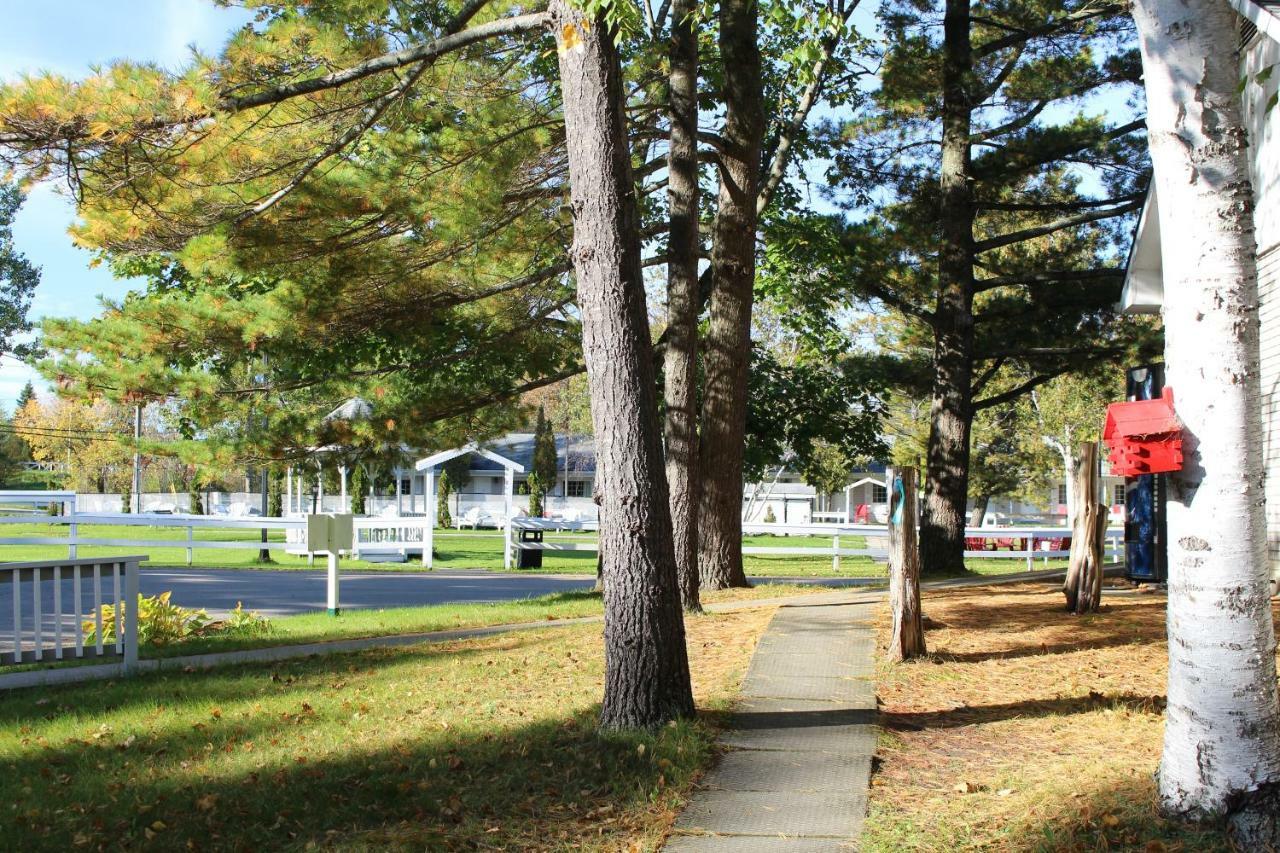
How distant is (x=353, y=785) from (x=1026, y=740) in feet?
12.6

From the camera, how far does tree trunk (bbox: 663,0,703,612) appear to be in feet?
40.4

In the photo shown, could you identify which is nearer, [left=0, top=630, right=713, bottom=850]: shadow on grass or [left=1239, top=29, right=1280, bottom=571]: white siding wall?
[left=0, top=630, right=713, bottom=850]: shadow on grass

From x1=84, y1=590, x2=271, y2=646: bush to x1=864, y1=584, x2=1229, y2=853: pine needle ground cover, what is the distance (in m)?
6.80

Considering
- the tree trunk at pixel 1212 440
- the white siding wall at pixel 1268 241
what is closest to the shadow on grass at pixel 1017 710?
the tree trunk at pixel 1212 440

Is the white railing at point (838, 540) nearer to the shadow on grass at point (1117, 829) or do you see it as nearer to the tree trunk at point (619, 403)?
the tree trunk at point (619, 403)

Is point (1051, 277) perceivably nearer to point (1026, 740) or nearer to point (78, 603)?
point (1026, 740)

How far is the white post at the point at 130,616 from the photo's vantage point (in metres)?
9.50

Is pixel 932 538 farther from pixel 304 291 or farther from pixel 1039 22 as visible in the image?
pixel 304 291

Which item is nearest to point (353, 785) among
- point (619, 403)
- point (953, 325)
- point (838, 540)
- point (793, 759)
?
point (793, 759)

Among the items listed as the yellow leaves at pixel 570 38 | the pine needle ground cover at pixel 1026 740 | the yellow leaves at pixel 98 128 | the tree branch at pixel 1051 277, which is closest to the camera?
the pine needle ground cover at pixel 1026 740

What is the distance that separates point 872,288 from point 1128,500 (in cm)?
676

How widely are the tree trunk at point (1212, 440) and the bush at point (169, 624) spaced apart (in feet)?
31.3

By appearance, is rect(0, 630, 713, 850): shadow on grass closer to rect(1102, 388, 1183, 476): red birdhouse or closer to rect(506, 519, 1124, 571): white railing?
rect(1102, 388, 1183, 476): red birdhouse

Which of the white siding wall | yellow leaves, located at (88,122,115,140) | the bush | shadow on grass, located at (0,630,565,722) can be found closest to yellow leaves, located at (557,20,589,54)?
yellow leaves, located at (88,122,115,140)
